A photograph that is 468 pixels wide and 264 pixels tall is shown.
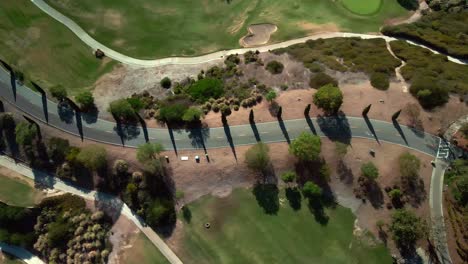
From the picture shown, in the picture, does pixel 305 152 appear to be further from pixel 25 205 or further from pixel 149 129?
pixel 25 205

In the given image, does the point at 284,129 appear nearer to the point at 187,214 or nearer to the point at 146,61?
the point at 187,214

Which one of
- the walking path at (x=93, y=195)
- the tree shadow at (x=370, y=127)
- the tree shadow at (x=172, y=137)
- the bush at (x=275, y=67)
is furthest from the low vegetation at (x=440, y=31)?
the walking path at (x=93, y=195)

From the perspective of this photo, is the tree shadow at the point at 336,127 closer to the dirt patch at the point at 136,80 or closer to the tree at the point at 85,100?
the dirt patch at the point at 136,80

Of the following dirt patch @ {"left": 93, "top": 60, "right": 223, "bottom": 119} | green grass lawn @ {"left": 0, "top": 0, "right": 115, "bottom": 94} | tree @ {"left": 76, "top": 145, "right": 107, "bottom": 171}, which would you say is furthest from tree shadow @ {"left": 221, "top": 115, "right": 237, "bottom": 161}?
green grass lawn @ {"left": 0, "top": 0, "right": 115, "bottom": 94}

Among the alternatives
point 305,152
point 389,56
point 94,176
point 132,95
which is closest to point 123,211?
point 94,176

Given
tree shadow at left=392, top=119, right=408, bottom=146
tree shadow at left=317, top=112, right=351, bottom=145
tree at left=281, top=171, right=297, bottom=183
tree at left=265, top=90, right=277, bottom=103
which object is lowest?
tree at left=281, top=171, right=297, bottom=183

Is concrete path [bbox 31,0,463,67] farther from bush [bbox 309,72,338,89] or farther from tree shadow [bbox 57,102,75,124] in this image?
tree shadow [bbox 57,102,75,124]

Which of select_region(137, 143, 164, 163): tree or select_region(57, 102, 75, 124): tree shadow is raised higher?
select_region(57, 102, 75, 124): tree shadow
